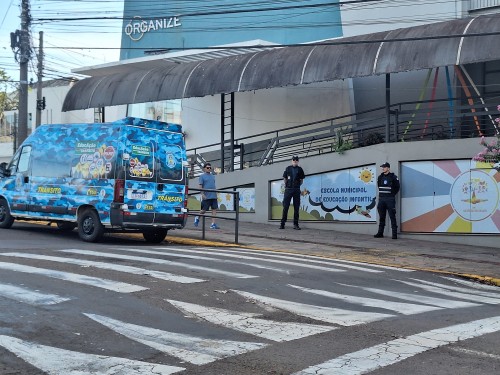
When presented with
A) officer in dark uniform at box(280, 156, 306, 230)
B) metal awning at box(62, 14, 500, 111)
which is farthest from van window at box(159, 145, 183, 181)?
metal awning at box(62, 14, 500, 111)

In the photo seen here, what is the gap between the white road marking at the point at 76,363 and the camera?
5520 millimetres

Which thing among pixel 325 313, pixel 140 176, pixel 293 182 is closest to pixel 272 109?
pixel 293 182

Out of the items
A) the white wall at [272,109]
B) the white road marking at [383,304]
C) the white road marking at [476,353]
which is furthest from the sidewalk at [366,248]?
the white wall at [272,109]

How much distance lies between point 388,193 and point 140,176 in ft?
22.2

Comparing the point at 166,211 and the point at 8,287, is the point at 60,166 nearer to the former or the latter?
the point at 166,211

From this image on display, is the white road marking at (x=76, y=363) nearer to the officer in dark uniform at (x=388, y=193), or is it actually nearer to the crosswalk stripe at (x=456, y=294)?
the crosswalk stripe at (x=456, y=294)

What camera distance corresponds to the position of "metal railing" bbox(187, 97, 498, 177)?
742 inches

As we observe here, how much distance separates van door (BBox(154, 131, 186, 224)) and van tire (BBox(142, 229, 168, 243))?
0.65 metres

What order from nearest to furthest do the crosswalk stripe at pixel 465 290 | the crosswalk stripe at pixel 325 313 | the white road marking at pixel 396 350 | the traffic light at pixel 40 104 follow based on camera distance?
the white road marking at pixel 396 350 → the crosswalk stripe at pixel 325 313 → the crosswalk stripe at pixel 465 290 → the traffic light at pixel 40 104

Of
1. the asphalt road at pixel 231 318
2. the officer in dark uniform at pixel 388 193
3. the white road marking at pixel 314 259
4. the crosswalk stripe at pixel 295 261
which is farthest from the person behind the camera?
the officer in dark uniform at pixel 388 193

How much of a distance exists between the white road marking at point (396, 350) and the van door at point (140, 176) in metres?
8.17

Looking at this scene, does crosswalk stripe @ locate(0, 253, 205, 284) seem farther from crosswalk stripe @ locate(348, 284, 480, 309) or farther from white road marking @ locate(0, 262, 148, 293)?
crosswalk stripe @ locate(348, 284, 480, 309)

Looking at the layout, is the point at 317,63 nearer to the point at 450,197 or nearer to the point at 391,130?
the point at 391,130

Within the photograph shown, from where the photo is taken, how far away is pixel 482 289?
11062mm
